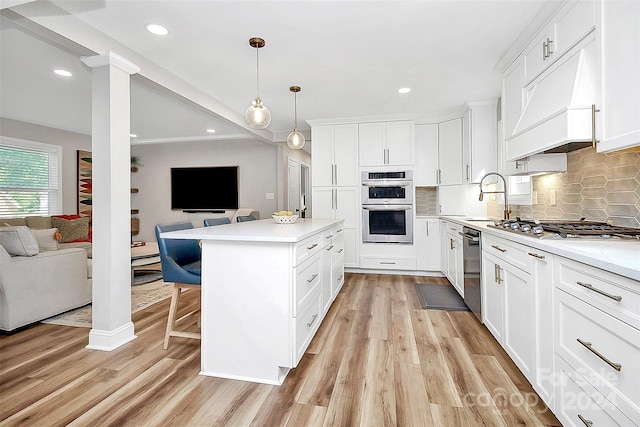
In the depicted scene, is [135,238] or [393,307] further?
[135,238]

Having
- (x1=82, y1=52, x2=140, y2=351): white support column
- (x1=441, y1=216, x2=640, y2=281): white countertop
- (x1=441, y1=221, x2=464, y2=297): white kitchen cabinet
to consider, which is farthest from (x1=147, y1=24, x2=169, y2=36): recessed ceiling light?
(x1=441, y1=221, x2=464, y2=297): white kitchen cabinet

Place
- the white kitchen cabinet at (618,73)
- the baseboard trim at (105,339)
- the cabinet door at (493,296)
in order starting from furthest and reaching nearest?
the baseboard trim at (105,339), the cabinet door at (493,296), the white kitchen cabinet at (618,73)

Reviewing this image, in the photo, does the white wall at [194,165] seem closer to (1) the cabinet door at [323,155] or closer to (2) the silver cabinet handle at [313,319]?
(1) the cabinet door at [323,155]

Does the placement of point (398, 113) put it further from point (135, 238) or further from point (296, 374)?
point (135, 238)

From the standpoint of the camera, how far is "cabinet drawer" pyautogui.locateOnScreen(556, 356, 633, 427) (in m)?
1.05

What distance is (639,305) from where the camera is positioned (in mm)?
921

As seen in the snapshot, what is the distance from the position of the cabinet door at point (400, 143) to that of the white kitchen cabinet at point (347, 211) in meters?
0.72

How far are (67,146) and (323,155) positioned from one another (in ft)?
15.9

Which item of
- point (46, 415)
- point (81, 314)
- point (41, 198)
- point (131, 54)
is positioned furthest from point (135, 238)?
point (46, 415)

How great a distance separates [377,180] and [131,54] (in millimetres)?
3300

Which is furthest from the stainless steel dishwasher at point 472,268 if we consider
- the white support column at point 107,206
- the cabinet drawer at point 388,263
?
the white support column at point 107,206

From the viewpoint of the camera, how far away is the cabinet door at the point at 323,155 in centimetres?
480

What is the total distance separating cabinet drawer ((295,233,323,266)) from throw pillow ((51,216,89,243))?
13.9ft

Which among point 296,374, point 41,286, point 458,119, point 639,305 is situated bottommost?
point 296,374
